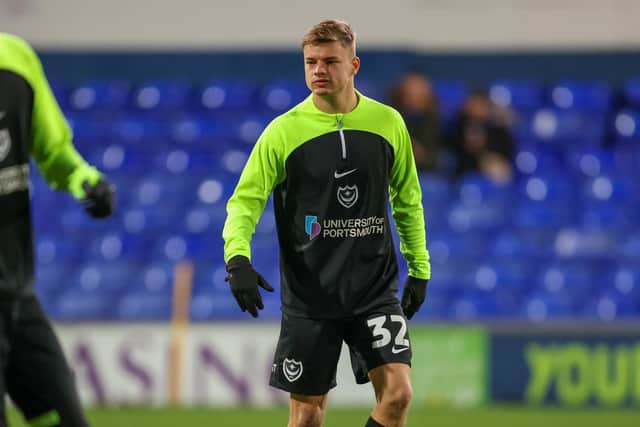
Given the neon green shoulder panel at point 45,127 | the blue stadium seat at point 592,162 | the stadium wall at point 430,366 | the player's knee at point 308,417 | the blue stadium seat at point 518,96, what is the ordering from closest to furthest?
1. the neon green shoulder panel at point 45,127
2. the player's knee at point 308,417
3. the stadium wall at point 430,366
4. the blue stadium seat at point 592,162
5. the blue stadium seat at point 518,96

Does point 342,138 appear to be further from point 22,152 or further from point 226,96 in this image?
point 226,96

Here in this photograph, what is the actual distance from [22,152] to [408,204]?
2045 mm

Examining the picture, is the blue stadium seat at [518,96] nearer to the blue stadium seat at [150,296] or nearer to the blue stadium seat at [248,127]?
the blue stadium seat at [248,127]

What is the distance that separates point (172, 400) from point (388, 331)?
225 inches

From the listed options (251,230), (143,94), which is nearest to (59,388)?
(251,230)

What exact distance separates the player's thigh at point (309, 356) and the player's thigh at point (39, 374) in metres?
1.57

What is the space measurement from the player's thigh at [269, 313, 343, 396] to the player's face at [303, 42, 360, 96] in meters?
0.98

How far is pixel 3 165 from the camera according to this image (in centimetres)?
430

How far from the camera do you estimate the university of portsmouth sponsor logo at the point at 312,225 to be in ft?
18.7

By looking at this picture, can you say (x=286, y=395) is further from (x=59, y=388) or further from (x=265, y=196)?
(x=59, y=388)

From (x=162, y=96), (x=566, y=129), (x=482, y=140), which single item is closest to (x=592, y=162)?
(x=566, y=129)

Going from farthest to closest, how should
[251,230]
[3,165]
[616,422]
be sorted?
1. [616,422]
2. [251,230]
3. [3,165]

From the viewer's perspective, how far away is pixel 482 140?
1373 centimetres

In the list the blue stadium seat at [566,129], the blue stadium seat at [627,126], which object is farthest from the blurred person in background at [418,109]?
the blue stadium seat at [627,126]
